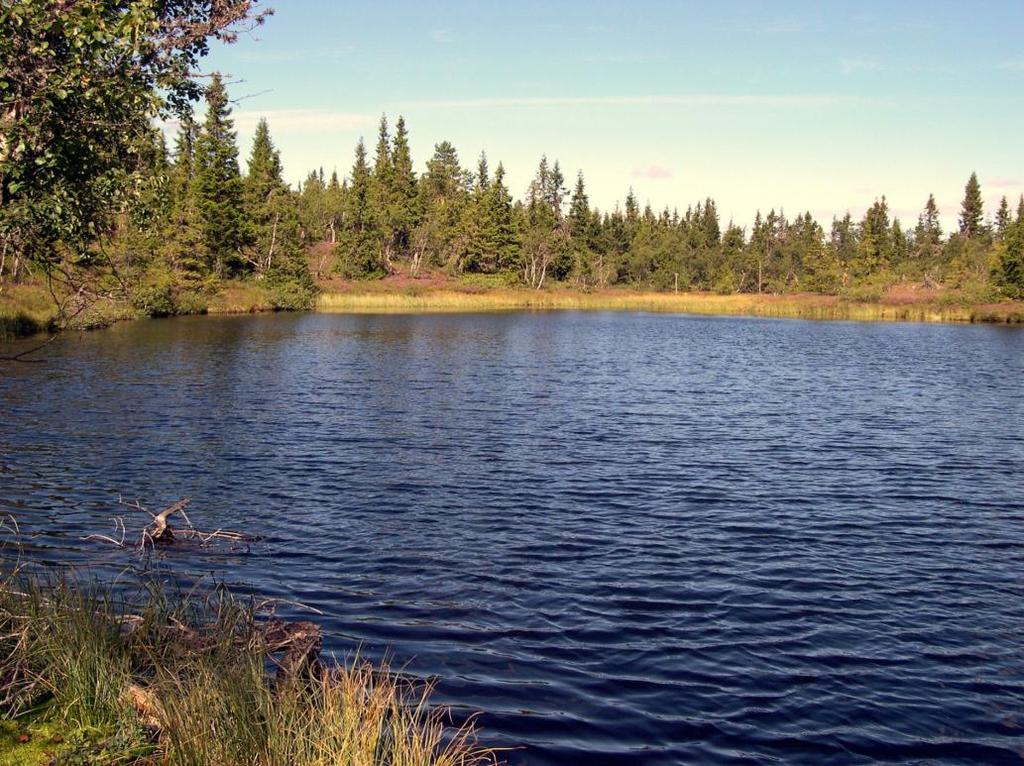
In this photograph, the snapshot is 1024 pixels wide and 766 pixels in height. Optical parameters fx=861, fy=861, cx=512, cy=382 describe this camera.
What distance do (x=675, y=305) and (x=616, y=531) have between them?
85.8m

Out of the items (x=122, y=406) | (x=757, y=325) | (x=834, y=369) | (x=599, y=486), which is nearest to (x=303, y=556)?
(x=599, y=486)

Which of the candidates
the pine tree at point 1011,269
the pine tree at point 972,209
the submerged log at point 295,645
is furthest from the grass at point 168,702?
the pine tree at point 972,209

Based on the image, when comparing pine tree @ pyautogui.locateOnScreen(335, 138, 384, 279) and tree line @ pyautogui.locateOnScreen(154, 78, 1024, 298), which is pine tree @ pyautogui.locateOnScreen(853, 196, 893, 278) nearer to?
tree line @ pyautogui.locateOnScreen(154, 78, 1024, 298)

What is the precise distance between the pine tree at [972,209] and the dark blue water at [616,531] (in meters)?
131

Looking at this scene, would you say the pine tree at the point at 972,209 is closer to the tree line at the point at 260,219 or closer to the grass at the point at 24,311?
the tree line at the point at 260,219

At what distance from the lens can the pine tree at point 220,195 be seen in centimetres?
8400

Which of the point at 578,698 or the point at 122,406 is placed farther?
the point at 122,406

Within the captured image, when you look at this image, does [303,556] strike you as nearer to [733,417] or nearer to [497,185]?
[733,417]

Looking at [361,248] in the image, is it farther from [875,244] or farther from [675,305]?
[875,244]

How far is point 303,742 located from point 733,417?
941 inches

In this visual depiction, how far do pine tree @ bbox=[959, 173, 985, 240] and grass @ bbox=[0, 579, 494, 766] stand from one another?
165085 millimetres

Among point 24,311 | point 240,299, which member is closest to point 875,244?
point 240,299

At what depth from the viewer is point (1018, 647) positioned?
10.9 m

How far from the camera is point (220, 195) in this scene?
86.9 m
